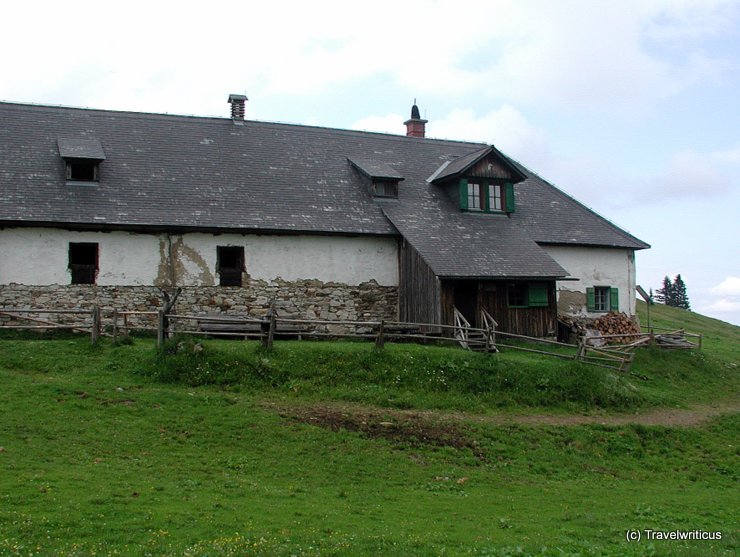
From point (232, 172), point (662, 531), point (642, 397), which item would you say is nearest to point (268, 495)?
point (662, 531)

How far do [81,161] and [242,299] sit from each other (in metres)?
6.87

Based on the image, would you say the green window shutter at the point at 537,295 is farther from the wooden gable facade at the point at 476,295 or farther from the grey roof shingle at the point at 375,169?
the grey roof shingle at the point at 375,169

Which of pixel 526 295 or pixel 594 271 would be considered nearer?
pixel 526 295

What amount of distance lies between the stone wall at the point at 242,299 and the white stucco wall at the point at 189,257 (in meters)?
0.22

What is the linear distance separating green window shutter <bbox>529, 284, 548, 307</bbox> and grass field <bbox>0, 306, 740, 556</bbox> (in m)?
3.44

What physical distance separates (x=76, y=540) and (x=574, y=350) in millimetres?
18598

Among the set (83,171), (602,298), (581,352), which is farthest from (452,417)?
(83,171)

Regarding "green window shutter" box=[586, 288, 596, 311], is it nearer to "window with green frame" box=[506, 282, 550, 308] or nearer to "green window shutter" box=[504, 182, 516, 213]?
"window with green frame" box=[506, 282, 550, 308]

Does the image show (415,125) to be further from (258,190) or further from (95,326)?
(95,326)

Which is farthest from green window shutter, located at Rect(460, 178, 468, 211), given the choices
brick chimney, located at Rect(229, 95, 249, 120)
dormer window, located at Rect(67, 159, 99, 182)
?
dormer window, located at Rect(67, 159, 99, 182)

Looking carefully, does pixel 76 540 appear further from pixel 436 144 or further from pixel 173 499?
pixel 436 144

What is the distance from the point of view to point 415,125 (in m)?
34.5

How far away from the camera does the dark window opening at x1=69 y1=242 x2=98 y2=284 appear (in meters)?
22.8

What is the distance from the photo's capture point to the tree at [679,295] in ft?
242
